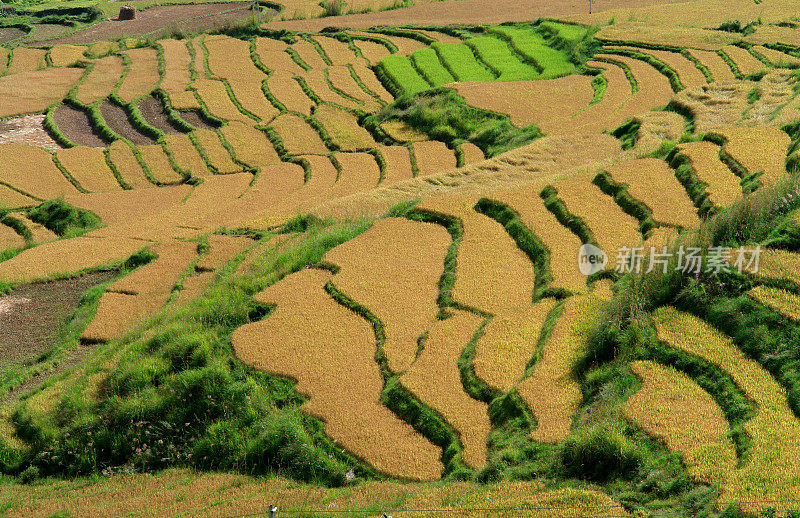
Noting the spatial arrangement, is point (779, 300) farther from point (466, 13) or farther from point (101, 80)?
point (466, 13)

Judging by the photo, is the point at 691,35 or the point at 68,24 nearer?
the point at 691,35

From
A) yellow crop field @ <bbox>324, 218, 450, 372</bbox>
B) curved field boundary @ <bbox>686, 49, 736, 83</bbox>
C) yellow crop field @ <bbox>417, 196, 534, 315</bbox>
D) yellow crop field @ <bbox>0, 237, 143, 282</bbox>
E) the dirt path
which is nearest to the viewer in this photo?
yellow crop field @ <bbox>324, 218, 450, 372</bbox>

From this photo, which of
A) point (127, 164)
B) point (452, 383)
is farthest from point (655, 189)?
Answer: point (127, 164)

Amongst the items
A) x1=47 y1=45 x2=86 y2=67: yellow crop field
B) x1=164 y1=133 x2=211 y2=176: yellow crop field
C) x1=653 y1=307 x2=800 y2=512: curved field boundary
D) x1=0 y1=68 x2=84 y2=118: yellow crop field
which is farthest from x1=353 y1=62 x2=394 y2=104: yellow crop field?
x1=653 y1=307 x2=800 y2=512: curved field boundary

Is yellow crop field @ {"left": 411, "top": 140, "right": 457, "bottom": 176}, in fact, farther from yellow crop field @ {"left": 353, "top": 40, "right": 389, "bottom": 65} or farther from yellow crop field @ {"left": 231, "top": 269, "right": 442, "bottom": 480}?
yellow crop field @ {"left": 353, "top": 40, "right": 389, "bottom": 65}

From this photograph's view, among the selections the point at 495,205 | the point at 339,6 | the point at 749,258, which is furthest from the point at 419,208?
the point at 339,6

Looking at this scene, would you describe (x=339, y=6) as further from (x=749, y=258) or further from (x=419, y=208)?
(x=749, y=258)
